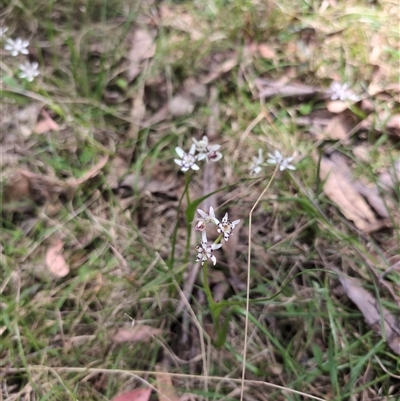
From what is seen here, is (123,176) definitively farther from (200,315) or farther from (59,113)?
(200,315)

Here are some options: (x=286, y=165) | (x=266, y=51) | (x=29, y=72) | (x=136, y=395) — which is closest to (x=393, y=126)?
(x=286, y=165)

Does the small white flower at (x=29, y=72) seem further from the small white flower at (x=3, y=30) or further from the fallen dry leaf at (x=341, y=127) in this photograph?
the fallen dry leaf at (x=341, y=127)

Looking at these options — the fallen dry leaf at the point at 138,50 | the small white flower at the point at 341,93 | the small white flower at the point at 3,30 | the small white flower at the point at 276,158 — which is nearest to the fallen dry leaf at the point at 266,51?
the small white flower at the point at 341,93

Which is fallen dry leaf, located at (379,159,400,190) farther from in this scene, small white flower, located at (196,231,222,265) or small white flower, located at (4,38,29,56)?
small white flower, located at (4,38,29,56)

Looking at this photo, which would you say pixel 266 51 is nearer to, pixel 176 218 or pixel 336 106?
pixel 336 106

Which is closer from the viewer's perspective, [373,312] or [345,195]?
[373,312]

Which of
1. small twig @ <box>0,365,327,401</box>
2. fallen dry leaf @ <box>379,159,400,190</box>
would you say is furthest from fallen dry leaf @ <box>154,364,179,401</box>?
fallen dry leaf @ <box>379,159,400,190</box>

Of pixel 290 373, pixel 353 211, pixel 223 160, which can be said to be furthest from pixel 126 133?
pixel 290 373
